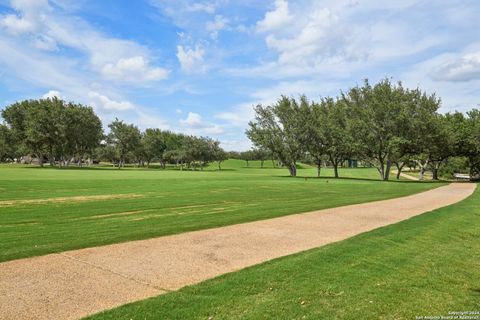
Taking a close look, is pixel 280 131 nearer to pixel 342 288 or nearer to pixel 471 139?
pixel 471 139

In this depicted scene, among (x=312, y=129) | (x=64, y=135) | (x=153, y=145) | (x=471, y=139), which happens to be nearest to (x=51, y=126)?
(x=64, y=135)

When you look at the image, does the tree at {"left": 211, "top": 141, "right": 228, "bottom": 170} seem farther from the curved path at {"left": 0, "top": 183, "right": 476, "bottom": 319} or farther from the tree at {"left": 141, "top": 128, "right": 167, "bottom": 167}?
the curved path at {"left": 0, "top": 183, "right": 476, "bottom": 319}

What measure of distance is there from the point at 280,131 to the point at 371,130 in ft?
51.1

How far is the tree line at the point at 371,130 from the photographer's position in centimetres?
4541

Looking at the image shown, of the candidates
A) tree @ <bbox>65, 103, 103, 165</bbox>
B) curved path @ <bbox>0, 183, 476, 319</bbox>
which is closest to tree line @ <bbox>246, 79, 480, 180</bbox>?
curved path @ <bbox>0, 183, 476, 319</bbox>

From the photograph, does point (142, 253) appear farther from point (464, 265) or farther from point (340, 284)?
point (464, 265)

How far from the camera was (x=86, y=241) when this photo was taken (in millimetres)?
9398

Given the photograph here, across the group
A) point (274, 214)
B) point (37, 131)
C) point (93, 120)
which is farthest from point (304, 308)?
point (93, 120)

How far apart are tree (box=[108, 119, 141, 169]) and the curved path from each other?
102 metres

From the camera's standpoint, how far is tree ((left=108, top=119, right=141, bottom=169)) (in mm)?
109125

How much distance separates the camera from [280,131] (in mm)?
59031

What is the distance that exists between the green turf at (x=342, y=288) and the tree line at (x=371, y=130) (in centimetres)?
3771

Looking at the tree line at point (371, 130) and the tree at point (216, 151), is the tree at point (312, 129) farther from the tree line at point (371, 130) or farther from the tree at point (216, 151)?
the tree at point (216, 151)

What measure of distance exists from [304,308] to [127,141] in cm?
10945
